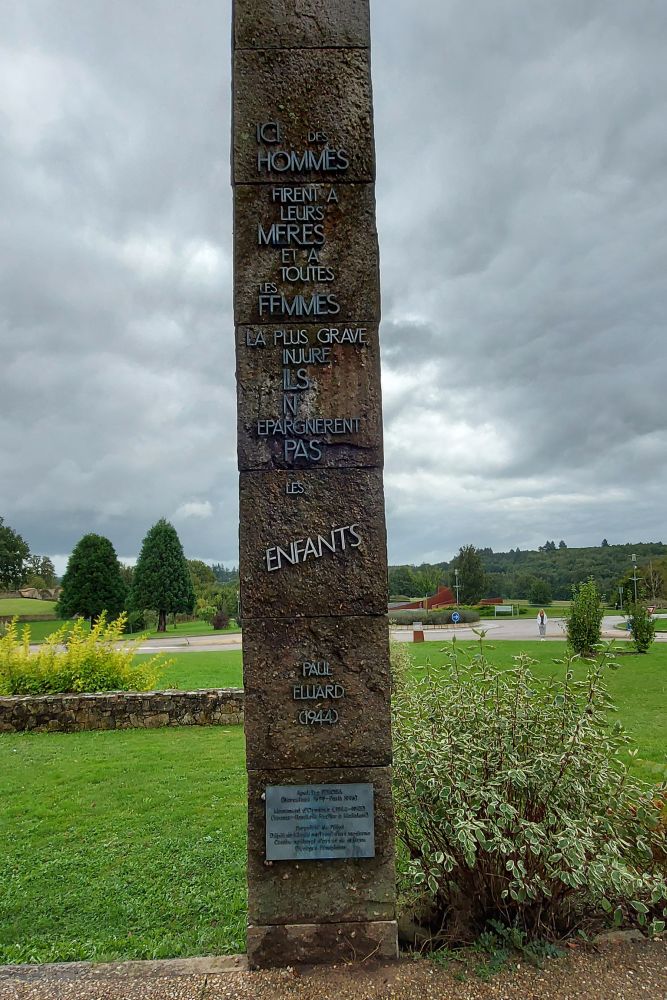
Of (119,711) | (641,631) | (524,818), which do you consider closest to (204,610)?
(641,631)

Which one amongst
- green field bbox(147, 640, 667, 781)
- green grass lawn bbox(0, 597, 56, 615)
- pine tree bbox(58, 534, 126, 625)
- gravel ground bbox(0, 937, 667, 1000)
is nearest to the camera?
gravel ground bbox(0, 937, 667, 1000)

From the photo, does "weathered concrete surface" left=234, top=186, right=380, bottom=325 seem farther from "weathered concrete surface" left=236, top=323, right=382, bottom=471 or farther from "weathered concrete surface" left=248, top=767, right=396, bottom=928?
"weathered concrete surface" left=248, top=767, right=396, bottom=928

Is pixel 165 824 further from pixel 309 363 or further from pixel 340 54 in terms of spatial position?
pixel 340 54

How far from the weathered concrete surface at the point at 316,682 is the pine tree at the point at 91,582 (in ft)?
111

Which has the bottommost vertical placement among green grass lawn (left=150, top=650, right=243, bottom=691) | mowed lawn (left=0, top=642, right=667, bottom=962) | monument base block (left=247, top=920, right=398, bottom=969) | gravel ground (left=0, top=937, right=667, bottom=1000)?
green grass lawn (left=150, top=650, right=243, bottom=691)

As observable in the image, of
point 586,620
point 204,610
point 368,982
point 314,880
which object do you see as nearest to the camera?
point 368,982

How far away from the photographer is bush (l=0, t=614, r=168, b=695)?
35.5 feet

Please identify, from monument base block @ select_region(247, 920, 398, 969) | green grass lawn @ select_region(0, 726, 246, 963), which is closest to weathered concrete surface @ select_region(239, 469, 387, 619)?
monument base block @ select_region(247, 920, 398, 969)

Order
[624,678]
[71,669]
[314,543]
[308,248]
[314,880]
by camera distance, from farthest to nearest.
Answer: [624,678], [71,669], [308,248], [314,543], [314,880]

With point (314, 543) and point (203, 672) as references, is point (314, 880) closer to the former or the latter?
point (314, 543)

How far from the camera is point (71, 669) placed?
11.0 meters

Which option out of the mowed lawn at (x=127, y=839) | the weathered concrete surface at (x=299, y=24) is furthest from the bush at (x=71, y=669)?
the weathered concrete surface at (x=299, y=24)

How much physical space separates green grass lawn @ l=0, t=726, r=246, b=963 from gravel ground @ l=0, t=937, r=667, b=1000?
0.31 metres

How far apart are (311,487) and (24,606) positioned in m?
51.5
